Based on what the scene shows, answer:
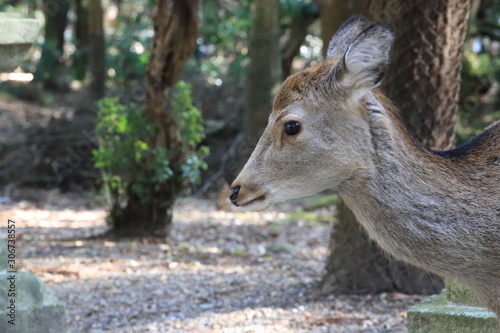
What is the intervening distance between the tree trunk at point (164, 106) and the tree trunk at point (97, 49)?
20.9 ft

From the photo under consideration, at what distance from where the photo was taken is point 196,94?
40.6 feet

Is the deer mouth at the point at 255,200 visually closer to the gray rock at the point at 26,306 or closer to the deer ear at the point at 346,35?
the deer ear at the point at 346,35

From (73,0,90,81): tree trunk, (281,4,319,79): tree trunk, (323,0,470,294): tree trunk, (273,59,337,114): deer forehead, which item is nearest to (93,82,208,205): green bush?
Answer: (323,0,470,294): tree trunk

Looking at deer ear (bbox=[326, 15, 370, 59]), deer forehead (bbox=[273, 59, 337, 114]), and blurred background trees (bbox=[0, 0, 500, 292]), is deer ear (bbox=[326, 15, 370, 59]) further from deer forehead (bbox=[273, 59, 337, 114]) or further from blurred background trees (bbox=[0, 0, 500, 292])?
blurred background trees (bbox=[0, 0, 500, 292])

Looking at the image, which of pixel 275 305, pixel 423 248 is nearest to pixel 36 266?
pixel 275 305

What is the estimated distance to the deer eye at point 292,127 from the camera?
342 cm

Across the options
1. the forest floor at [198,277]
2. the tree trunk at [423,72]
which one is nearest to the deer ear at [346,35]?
the tree trunk at [423,72]

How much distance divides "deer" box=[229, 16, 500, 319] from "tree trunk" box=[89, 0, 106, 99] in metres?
10.6

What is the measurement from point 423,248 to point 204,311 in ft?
8.26

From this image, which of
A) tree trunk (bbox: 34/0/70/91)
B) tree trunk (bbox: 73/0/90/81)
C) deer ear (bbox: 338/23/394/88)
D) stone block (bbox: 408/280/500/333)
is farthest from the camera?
tree trunk (bbox: 73/0/90/81)

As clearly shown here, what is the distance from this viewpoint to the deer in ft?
10.5

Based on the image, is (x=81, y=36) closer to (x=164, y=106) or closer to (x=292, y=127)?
(x=164, y=106)

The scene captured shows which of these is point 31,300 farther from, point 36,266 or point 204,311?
point 36,266

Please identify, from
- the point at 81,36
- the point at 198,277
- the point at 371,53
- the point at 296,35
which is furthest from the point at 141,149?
the point at 81,36
